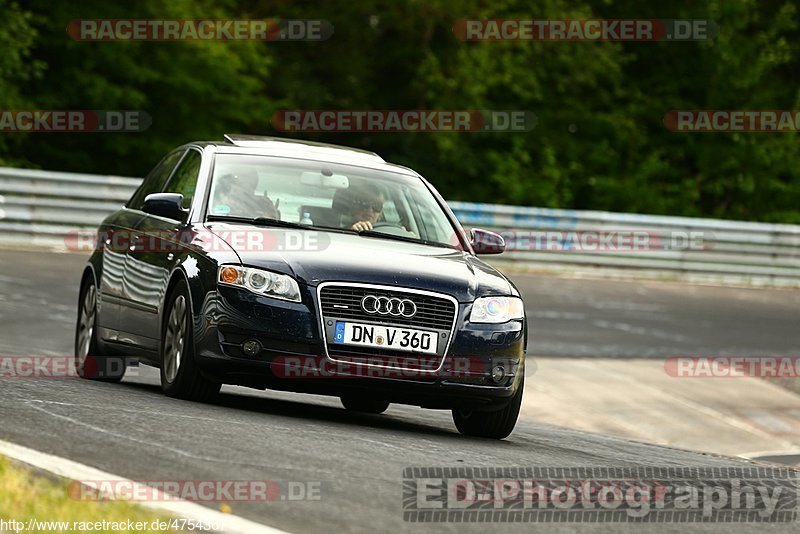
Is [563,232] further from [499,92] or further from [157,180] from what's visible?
[157,180]

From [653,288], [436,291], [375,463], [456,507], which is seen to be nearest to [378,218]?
[436,291]

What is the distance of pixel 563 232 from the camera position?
27.4 meters

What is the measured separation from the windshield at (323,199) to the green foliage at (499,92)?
72.7ft

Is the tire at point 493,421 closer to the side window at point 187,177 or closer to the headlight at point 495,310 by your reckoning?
the headlight at point 495,310

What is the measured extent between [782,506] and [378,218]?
11.7ft

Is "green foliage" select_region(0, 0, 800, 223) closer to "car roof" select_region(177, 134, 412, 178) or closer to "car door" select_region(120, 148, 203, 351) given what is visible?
"car roof" select_region(177, 134, 412, 178)

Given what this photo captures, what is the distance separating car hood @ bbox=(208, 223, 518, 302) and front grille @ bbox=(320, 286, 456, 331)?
6 centimetres

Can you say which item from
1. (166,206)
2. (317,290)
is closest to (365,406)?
(166,206)

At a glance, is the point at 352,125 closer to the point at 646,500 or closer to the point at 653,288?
the point at 653,288

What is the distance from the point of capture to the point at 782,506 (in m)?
7.58

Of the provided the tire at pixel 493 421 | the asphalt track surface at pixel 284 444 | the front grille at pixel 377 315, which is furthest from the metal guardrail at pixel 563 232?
the front grille at pixel 377 315

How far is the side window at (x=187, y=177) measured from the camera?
34.1 ft

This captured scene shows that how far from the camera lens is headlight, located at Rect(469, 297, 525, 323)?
930 cm

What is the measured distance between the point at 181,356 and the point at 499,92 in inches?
1191
